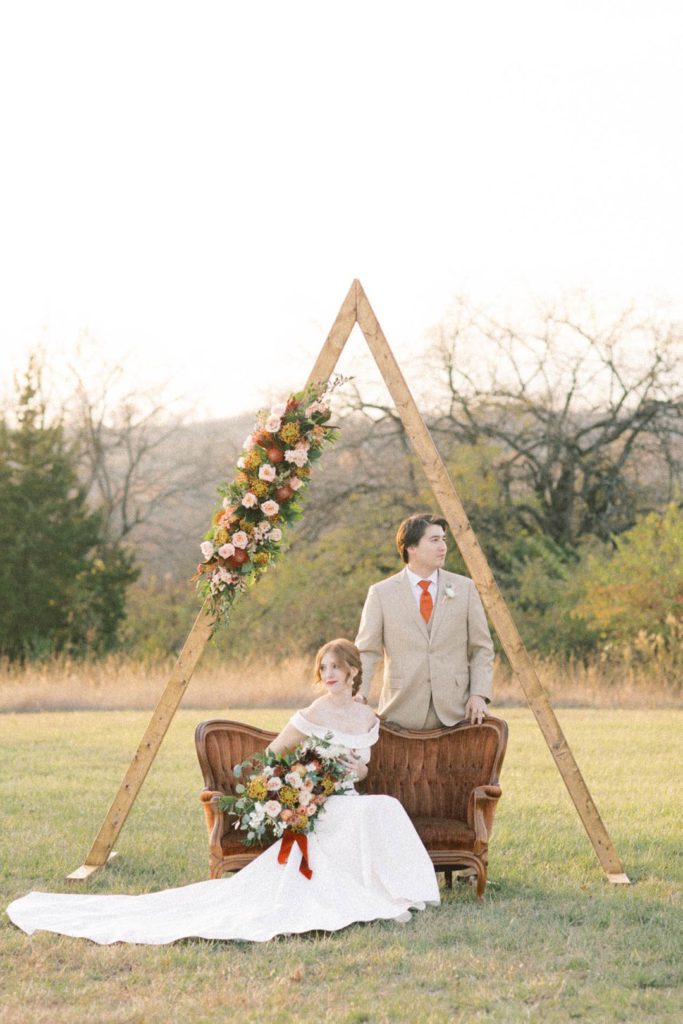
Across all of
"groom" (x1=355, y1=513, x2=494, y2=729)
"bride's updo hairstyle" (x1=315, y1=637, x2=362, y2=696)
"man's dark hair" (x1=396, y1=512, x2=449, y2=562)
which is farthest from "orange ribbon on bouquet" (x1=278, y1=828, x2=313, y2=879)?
"man's dark hair" (x1=396, y1=512, x2=449, y2=562)

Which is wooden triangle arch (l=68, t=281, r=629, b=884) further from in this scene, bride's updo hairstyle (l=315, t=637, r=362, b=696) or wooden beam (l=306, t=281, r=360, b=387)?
bride's updo hairstyle (l=315, t=637, r=362, b=696)

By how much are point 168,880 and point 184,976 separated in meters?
1.95

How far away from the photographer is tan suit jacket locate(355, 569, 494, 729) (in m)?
6.54

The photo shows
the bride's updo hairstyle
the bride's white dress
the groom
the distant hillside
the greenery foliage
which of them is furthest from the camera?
the distant hillside

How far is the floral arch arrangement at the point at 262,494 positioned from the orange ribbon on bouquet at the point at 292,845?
3.79ft

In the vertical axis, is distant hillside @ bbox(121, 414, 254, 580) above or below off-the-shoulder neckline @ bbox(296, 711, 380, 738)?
above

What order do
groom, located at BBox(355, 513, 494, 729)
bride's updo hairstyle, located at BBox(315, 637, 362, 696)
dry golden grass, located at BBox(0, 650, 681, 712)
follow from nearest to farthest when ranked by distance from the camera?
bride's updo hairstyle, located at BBox(315, 637, 362, 696)
groom, located at BBox(355, 513, 494, 729)
dry golden grass, located at BBox(0, 650, 681, 712)

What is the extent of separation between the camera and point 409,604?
21.6 feet

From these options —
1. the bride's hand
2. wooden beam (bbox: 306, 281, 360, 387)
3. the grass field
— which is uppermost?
wooden beam (bbox: 306, 281, 360, 387)

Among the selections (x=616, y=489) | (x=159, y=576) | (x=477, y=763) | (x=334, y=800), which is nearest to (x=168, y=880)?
(x=334, y=800)

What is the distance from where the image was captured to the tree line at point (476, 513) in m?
20.9

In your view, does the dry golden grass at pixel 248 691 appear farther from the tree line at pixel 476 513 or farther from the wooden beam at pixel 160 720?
the wooden beam at pixel 160 720

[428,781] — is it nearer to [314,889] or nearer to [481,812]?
[481,812]

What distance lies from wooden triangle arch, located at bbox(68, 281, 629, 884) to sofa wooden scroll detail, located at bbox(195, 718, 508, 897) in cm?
23
